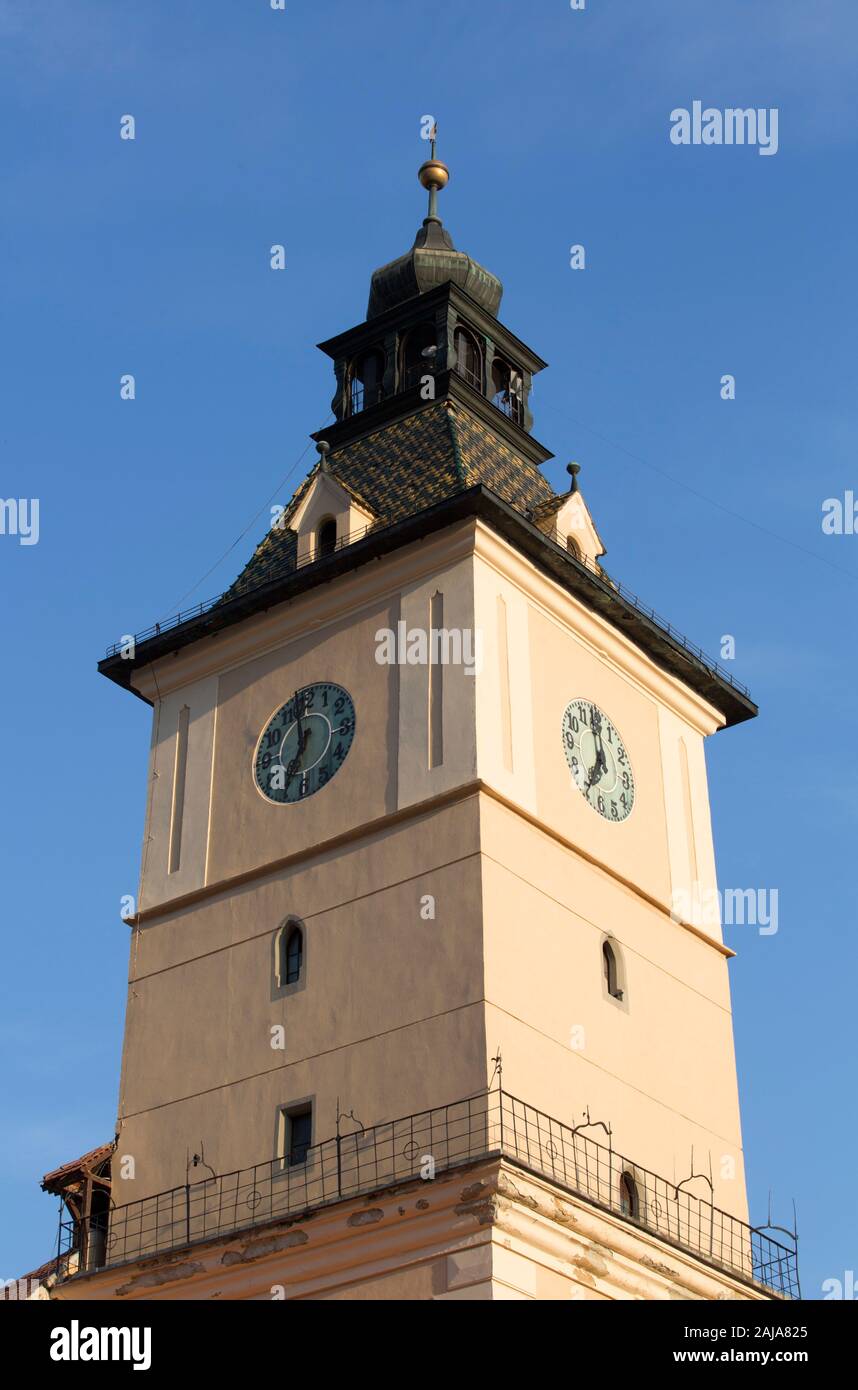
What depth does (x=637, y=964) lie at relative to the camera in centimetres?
3269

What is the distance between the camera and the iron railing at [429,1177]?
1114 inches

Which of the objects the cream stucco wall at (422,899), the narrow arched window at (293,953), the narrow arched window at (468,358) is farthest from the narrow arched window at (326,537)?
the narrow arched window at (293,953)

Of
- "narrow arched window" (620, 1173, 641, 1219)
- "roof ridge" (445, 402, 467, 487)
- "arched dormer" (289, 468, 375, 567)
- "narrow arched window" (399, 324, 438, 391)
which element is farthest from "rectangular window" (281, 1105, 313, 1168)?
"narrow arched window" (399, 324, 438, 391)

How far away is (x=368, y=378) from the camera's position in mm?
39656

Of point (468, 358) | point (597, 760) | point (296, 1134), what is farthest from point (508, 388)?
point (296, 1134)

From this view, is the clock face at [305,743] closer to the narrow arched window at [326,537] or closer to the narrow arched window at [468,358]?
the narrow arched window at [326,537]

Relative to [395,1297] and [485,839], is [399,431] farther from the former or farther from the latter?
[395,1297]

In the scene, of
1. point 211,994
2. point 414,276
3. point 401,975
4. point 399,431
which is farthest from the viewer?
point 414,276
